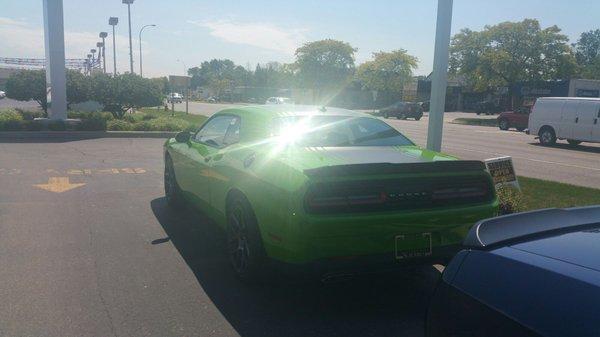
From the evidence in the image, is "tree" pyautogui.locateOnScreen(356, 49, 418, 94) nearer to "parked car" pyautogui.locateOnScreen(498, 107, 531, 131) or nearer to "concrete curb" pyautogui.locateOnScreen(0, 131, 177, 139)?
"parked car" pyautogui.locateOnScreen(498, 107, 531, 131)

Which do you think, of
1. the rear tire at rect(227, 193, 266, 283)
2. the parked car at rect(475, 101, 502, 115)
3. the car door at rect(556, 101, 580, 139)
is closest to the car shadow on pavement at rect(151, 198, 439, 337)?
the rear tire at rect(227, 193, 266, 283)

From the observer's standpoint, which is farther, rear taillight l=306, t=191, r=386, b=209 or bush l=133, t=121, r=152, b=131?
bush l=133, t=121, r=152, b=131

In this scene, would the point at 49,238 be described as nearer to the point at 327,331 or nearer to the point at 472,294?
the point at 327,331

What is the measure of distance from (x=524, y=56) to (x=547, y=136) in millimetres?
30476

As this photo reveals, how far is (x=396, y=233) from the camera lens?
3.95 metres

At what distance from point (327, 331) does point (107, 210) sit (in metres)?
4.61

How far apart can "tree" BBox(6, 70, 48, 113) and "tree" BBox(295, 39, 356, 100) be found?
61398 millimetres

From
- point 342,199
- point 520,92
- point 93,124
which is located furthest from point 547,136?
point 520,92

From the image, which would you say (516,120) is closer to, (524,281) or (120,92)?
(120,92)

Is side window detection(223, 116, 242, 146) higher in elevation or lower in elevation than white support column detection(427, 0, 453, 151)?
lower

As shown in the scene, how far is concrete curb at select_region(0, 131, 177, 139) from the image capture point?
15851 millimetres

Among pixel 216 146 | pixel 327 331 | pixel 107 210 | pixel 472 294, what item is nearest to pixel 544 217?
pixel 472 294

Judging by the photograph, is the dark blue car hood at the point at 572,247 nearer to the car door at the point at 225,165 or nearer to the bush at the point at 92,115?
the car door at the point at 225,165

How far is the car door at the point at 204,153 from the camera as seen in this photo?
18.6 ft
